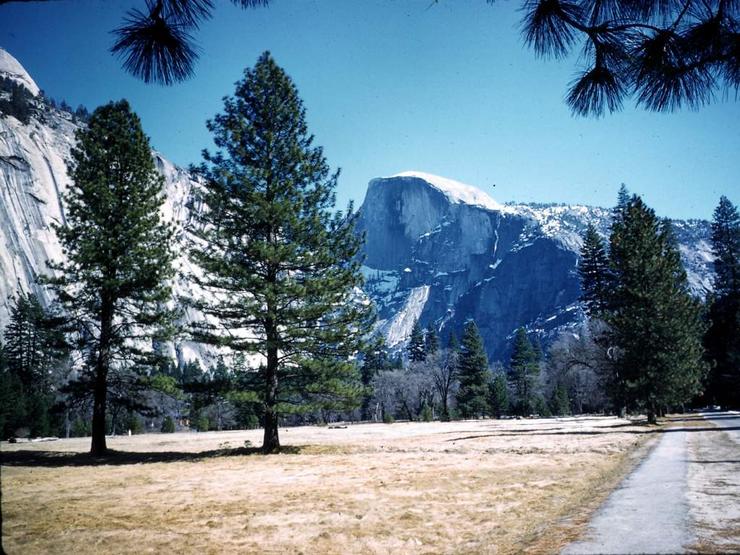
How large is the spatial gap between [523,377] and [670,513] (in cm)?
7185

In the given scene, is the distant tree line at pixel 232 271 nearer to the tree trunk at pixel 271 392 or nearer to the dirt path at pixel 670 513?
the tree trunk at pixel 271 392

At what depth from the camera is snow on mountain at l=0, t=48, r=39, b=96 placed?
14012cm

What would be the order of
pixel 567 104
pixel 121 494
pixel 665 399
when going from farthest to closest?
pixel 665 399, pixel 121 494, pixel 567 104

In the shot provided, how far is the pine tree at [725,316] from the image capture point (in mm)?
43738

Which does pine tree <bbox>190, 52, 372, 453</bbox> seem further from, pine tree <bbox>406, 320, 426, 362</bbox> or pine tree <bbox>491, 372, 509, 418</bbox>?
pine tree <bbox>406, 320, 426, 362</bbox>

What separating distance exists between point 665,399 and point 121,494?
24.1m

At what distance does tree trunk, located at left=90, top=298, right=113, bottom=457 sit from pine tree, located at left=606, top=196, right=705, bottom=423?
23725 mm

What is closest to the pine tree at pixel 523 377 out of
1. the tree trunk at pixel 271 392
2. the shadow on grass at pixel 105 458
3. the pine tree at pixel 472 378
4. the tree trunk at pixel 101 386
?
→ the pine tree at pixel 472 378

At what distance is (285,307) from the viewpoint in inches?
609

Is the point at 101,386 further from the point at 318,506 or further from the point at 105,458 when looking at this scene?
the point at 318,506

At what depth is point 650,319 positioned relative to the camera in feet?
74.5

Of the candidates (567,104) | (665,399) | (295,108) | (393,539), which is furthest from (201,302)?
(665,399)

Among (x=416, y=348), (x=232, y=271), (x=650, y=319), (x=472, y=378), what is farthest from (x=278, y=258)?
(x=416, y=348)

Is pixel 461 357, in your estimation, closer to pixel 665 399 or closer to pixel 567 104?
pixel 665 399
